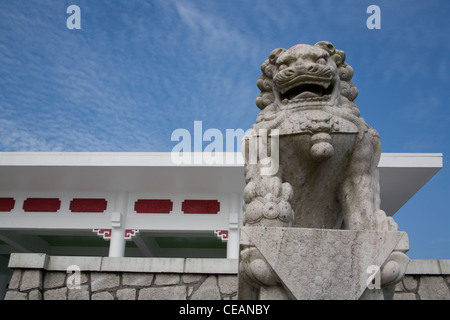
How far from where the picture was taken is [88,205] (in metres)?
7.98

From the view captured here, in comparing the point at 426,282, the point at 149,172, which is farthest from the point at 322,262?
the point at 149,172

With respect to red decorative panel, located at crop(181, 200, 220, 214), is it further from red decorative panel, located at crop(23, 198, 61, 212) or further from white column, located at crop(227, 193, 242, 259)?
red decorative panel, located at crop(23, 198, 61, 212)

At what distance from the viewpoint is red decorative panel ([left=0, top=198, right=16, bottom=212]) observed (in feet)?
26.2

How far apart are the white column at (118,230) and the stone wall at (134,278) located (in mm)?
3643

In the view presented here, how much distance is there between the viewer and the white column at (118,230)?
297 inches

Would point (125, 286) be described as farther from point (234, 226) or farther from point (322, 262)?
point (234, 226)

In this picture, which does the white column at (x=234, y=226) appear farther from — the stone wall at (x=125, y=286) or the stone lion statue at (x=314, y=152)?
the stone lion statue at (x=314, y=152)

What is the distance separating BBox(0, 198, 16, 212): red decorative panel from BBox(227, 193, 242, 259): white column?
4.25 meters

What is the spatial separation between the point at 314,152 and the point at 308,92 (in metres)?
0.42

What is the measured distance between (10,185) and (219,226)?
410 centimetres

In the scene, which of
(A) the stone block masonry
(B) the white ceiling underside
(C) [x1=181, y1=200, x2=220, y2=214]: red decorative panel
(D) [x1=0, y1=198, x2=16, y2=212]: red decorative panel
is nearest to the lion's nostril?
(A) the stone block masonry

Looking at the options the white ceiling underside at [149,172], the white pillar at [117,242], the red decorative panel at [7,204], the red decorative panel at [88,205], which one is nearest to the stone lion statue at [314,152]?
the white ceiling underside at [149,172]

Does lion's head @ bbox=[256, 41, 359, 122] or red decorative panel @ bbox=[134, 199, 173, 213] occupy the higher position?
red decorative panel @ bbox=[134, 199, 173, 213]

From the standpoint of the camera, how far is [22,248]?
8828 mm
